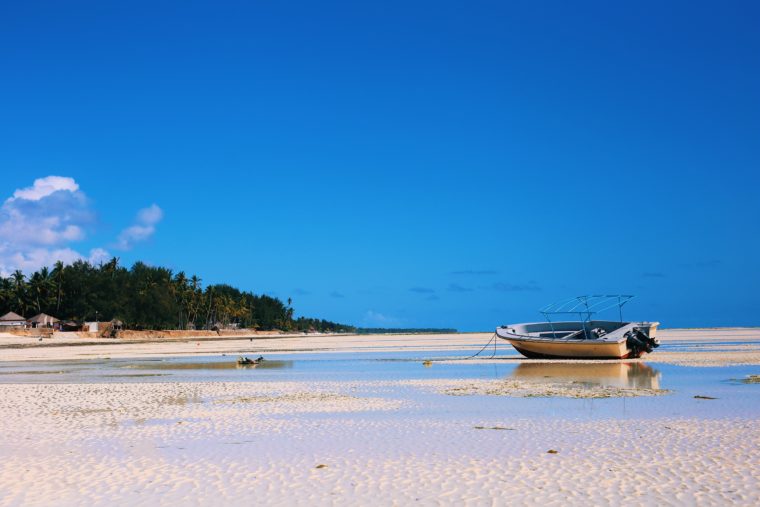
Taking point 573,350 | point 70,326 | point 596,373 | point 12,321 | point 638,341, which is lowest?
point 596,373

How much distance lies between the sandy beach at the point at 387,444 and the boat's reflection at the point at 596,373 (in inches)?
14.9

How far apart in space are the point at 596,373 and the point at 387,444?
17.1 metres

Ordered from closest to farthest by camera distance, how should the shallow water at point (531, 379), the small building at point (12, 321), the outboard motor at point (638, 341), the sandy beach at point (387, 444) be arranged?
1. the sandy beach at point (387, 444)
2. the shallow water at point (531, 379)
3. the outboard motor at point (638, 341)
4. the small building at point (12, 321)

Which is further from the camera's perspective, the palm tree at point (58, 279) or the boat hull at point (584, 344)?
the palm tree at point (58, 279)

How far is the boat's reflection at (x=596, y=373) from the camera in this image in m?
23.3

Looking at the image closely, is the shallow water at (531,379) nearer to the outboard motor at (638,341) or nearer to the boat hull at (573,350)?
the outboard motor at (638,341)

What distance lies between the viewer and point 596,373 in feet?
88.9

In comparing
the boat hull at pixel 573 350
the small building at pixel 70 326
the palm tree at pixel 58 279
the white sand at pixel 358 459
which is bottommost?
the white sand at pixel 358 459

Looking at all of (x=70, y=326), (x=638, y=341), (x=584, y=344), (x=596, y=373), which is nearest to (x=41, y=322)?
(x=70, y=326)

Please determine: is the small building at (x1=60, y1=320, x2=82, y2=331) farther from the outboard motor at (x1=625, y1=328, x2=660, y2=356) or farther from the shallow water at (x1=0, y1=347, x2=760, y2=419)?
the outboard motor at (x1=625, y1=328, x2=660, y2=356)

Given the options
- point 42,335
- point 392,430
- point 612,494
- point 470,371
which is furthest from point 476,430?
point 42,335

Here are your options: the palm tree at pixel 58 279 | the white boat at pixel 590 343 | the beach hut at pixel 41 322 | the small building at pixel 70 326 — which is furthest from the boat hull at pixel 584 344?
the palm tree at pixel 58 279

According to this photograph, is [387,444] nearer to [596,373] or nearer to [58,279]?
[596,373]

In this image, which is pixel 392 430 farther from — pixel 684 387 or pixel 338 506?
pixel 684 387
